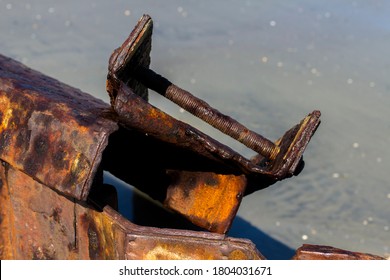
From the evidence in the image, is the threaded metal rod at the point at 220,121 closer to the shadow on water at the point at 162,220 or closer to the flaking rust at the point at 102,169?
the flaking rust at the point at 102,169

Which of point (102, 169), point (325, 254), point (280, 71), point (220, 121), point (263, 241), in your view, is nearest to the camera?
point (325, 254)

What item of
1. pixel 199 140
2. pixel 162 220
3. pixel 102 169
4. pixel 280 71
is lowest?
pixel 162 220

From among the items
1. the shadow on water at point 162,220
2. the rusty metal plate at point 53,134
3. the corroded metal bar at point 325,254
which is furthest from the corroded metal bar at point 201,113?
the shadow on water at point 162,220

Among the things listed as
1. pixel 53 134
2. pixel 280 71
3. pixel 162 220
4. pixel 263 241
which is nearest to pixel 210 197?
pixel 53 134

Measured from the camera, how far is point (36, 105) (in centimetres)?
234

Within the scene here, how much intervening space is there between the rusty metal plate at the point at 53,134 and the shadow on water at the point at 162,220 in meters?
1.12

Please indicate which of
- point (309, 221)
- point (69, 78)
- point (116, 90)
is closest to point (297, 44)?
point (69, 78)

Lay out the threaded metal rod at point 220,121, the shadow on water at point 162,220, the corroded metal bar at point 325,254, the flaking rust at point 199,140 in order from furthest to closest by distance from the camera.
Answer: the shadow on water at point 162,220
the threaded metal rod at point 220,121
the flaking rust at point 199,140
the corroded metal bar at point 325,254

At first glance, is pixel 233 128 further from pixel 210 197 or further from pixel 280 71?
pixel 280 71

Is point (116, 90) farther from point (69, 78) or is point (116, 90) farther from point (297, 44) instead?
point (297, 44)

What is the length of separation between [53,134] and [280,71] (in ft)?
11.8

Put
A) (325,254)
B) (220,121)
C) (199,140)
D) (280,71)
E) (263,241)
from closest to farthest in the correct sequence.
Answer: (325,254), (199,140), (220,121), (263,241), (280,71)

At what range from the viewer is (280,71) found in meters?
5.59

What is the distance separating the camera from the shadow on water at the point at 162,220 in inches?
137
